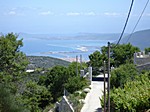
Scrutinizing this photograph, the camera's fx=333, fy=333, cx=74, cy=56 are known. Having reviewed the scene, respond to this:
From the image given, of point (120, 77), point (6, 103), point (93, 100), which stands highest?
point (120, 77)

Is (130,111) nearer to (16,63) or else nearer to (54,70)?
(16,63)

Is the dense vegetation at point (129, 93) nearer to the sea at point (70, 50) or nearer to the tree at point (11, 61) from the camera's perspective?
the sea at point (70, 50)

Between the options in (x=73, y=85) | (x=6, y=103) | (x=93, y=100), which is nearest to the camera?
(x=6, y=103)

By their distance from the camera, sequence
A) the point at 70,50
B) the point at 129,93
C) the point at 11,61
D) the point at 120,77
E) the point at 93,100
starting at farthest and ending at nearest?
the point at 70,50 < the point at 93,100 < the point at 120,77 < the point at 11,61 < the point at 129,93

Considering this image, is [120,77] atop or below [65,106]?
atop

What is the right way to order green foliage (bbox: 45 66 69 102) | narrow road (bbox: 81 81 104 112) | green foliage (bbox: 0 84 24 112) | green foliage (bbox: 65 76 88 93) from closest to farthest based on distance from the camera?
green foliage (bbox: 0 84 24 112) → narrow road (bbox: 81 81 104 112) → green foliage (bbox: 65 76 88 93) → green foliage (bbox: 45 66 69 102)

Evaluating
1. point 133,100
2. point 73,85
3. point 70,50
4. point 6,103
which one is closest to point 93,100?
point 73,85

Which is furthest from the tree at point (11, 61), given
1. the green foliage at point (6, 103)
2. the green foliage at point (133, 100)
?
the green foliage at point (133, 100)

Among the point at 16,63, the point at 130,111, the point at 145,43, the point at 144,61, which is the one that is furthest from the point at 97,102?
the point at 145,43

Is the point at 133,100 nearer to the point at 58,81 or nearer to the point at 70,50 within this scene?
the point at 58,81

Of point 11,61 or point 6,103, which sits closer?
point 6,103

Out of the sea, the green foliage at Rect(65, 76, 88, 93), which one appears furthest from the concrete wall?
the green foliage at Rect(65, 76, 88, 93)

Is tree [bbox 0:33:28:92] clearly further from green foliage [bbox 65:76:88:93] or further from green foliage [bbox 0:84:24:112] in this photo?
green foliage [bbox 0:84:24:112]
